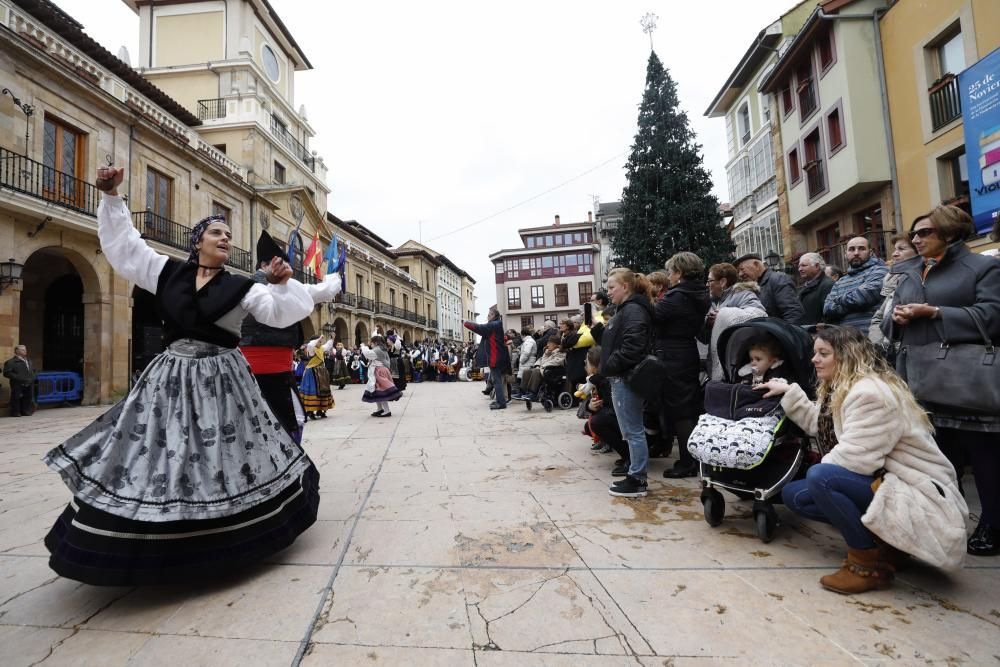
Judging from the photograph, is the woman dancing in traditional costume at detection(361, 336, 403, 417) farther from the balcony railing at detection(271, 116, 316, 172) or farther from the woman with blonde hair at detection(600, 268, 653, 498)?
the balcony railing at detection(271, 116, 316, 172)

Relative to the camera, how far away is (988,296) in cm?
251

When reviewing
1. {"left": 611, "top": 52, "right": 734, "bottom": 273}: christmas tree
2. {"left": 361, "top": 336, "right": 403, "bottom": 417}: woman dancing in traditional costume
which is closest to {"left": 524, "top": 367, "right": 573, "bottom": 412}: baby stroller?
{"left": 361, "top": 336, "right": 403, "bottom": 417}: woman dancing in traditional costume

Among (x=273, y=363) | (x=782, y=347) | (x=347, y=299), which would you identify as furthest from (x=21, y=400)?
(x=347, y=299)

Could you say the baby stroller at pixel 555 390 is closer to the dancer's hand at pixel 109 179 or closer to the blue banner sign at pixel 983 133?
the dancer's hand at pixel 109 179

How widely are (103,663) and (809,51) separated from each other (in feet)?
65.1

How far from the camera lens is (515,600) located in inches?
82.1

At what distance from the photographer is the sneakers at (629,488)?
3580 mm

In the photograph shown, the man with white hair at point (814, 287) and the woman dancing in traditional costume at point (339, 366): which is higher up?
the man with white hair at point (814, 287)

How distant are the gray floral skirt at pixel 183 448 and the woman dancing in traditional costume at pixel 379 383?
6.51m

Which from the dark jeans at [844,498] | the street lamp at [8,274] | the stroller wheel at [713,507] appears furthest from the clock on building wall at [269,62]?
the dark jeans at [844,498]

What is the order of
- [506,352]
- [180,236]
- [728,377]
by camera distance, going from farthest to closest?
[180,236] < [506,352] < [728,377]

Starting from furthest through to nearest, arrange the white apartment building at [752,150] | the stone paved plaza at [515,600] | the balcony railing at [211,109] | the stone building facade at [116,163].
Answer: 1. the balcony railing at [211,109]
2. the white apartment building at [752,150]
3. the stone building facade at [116,163]
4. the stone paved plaza at [515,600]

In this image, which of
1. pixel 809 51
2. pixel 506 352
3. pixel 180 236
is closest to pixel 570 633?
pixel 506 352

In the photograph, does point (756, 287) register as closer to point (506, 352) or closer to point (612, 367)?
point (612, 367)
